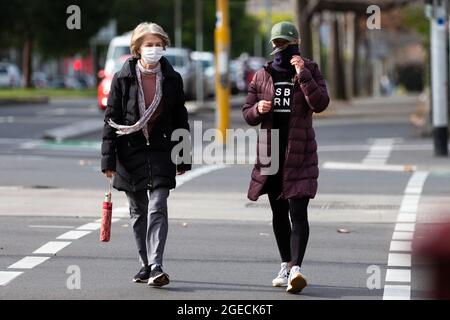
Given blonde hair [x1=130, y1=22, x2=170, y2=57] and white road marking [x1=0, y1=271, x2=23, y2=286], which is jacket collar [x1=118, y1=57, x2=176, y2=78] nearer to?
blonde hair [x1=130, y1=22, x2=170, y2=57]

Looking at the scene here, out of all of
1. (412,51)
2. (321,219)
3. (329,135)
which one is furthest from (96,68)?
(321,219)

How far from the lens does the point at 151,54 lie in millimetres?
9164

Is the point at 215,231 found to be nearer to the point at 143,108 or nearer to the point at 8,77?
the point at 143,108

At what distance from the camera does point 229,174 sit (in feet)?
66.9

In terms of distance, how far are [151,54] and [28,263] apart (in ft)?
7.28

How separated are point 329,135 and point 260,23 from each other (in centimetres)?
8782

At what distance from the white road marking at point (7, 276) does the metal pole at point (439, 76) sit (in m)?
14.9

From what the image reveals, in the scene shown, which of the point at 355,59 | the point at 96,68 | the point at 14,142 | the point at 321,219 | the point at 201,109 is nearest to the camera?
the point at 321,219

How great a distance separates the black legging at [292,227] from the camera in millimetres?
9148

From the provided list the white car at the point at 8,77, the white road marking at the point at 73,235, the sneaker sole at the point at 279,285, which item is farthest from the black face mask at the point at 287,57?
the white car at the point at 8,77

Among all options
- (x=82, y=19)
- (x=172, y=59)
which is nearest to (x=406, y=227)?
(x=172, y=59)
